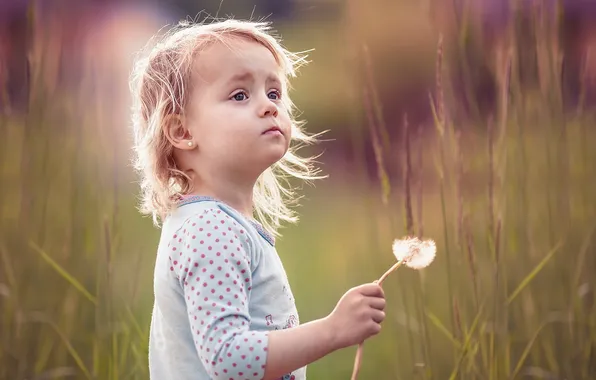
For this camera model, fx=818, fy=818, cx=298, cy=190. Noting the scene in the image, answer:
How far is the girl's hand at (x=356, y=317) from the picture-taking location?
2.96 ft

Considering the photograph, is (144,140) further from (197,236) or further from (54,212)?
(54,212)

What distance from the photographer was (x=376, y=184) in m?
1.65

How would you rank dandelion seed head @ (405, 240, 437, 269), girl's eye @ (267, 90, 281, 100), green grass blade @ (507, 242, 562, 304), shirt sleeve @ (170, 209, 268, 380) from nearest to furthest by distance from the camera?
shirt sleeve @ (170, 209, 268, 380)
dandelion seed head @ (405, 240, 437, 269)
girl's eye @ (267, 90, 281, 100)
green grass blade @ (507, 242, 562, 304)

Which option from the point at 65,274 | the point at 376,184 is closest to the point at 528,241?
the point at 376,184

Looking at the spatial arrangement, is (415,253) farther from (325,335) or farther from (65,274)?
(65,274)

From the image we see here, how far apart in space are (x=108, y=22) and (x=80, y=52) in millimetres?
91

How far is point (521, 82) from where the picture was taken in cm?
159

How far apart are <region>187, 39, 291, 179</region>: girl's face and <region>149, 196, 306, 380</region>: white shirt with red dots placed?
6cm

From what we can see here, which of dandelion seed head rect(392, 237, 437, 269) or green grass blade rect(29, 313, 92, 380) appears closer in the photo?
dandelion seed head rect(392, 237, 437, 269)

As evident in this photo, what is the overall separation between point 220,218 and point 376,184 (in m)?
0.74

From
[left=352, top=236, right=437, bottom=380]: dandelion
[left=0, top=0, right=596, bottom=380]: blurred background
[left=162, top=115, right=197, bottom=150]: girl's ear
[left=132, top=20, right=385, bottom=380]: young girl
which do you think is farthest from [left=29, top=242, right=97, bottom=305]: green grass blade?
[left=352, top=236, right=437, bottom=380]: dandelion

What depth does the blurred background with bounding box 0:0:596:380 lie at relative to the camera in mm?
1574

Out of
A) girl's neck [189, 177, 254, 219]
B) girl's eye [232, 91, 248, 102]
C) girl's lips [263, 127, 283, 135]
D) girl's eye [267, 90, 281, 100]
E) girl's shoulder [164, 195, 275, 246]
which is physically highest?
girl's eye [267, 90, 281, 100]

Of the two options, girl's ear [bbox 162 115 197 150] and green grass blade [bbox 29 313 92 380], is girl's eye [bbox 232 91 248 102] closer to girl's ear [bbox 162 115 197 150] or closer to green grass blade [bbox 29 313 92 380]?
girl's ear [bbox 162 115 197 150]
